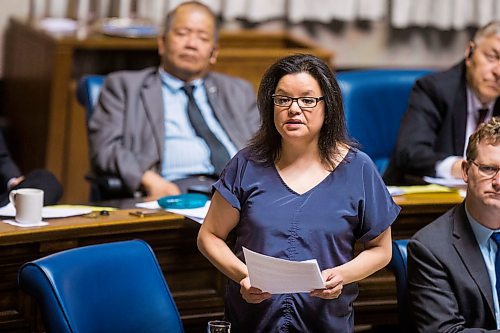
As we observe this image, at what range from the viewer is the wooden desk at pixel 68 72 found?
16.9ft

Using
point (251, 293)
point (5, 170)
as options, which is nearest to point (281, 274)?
point (251, 293)

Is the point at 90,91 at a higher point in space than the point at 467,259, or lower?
higher

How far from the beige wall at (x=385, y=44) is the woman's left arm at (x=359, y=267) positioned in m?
3.52

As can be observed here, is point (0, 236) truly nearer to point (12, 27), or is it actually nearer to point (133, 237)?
point (133, 237)

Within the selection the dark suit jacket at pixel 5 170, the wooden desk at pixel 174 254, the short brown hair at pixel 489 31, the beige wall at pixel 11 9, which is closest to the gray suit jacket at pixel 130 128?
the dark suit jacket at pixel 5 170

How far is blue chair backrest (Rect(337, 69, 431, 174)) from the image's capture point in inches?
181

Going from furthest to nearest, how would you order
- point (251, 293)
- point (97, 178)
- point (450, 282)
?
point (97, 178)
point (450, 282)
point (251, 293)

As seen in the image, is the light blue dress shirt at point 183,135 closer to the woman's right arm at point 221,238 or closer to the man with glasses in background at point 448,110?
the man with glasses in background at point 448,110

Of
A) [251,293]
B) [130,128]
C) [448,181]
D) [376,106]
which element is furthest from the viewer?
[376,106]

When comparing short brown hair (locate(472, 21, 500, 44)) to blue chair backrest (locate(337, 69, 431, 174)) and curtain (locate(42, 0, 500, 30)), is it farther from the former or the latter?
curtain (locate(42, 0, 500, 30))

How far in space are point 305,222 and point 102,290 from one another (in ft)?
1.61

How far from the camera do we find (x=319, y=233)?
2.64m

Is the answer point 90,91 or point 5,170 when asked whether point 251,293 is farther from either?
point 90,91

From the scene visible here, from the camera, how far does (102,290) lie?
2.57 m
